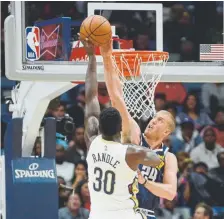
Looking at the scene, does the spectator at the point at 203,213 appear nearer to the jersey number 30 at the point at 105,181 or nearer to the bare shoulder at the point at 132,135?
the bare shoulder at the point at 132,135

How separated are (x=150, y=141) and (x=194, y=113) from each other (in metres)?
4.38

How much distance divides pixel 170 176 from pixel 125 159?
2.70 ft

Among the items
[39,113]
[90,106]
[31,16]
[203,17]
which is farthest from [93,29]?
[203,17]

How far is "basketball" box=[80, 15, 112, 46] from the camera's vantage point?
5.31m

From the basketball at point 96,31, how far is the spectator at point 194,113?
4708 millimetres

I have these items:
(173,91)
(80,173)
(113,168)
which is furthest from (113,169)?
(173,91)

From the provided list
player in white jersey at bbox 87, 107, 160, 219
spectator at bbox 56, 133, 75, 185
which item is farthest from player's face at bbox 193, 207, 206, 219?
player in white jersey at bbox 87, 107, 160, 219

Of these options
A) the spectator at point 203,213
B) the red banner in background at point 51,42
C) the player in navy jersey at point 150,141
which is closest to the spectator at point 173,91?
the spectator at point 203,213

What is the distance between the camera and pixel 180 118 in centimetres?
991

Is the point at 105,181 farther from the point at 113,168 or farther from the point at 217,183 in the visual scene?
the point at 217,183

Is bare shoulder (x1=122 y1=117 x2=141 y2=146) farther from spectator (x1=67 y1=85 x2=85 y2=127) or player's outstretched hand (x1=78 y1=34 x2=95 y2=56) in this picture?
spectator (x1=67 y1=85 x2=85 y2=127)

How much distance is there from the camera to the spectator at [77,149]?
30.6ft

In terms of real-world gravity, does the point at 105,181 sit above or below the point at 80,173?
above

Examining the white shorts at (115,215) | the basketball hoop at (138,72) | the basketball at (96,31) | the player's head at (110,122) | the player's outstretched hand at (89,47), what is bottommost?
the white shorts at (115,215)
